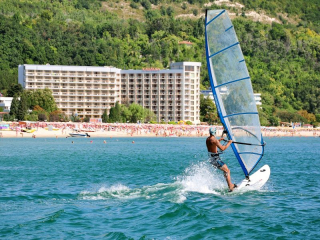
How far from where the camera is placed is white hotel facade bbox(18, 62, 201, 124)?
492 feet

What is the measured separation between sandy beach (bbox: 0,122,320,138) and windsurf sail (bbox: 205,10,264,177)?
8395cm

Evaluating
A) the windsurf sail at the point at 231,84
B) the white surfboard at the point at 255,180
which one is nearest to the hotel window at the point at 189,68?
the white surfboard at the point at 255,180

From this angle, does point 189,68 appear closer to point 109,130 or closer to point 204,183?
point 109,130

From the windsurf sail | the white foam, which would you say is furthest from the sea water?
the windsurf sail

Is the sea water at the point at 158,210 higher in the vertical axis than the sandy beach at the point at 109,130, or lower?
lower

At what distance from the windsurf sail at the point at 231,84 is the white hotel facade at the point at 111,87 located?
128339 mm

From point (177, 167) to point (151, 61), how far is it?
500 feet

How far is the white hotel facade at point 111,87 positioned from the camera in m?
150

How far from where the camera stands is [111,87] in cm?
15388

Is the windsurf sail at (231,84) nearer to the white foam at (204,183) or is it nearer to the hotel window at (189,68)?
the white foam at (204,183)

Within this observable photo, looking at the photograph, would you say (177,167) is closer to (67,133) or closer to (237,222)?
(237,222)

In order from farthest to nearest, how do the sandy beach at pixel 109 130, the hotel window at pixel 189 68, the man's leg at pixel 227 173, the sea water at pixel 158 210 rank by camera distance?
the hotel window at pixel 189 68
the sandy beach at pixel 109 130
the man's leg at pixel 227 173
the sea water at pixel 158 210

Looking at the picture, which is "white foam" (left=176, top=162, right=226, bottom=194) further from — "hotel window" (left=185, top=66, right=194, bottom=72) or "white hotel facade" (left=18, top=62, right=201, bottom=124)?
"hotel window" (left=185, top=66, right=194, bottom=72)

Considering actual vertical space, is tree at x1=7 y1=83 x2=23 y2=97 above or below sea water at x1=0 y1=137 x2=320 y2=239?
above
